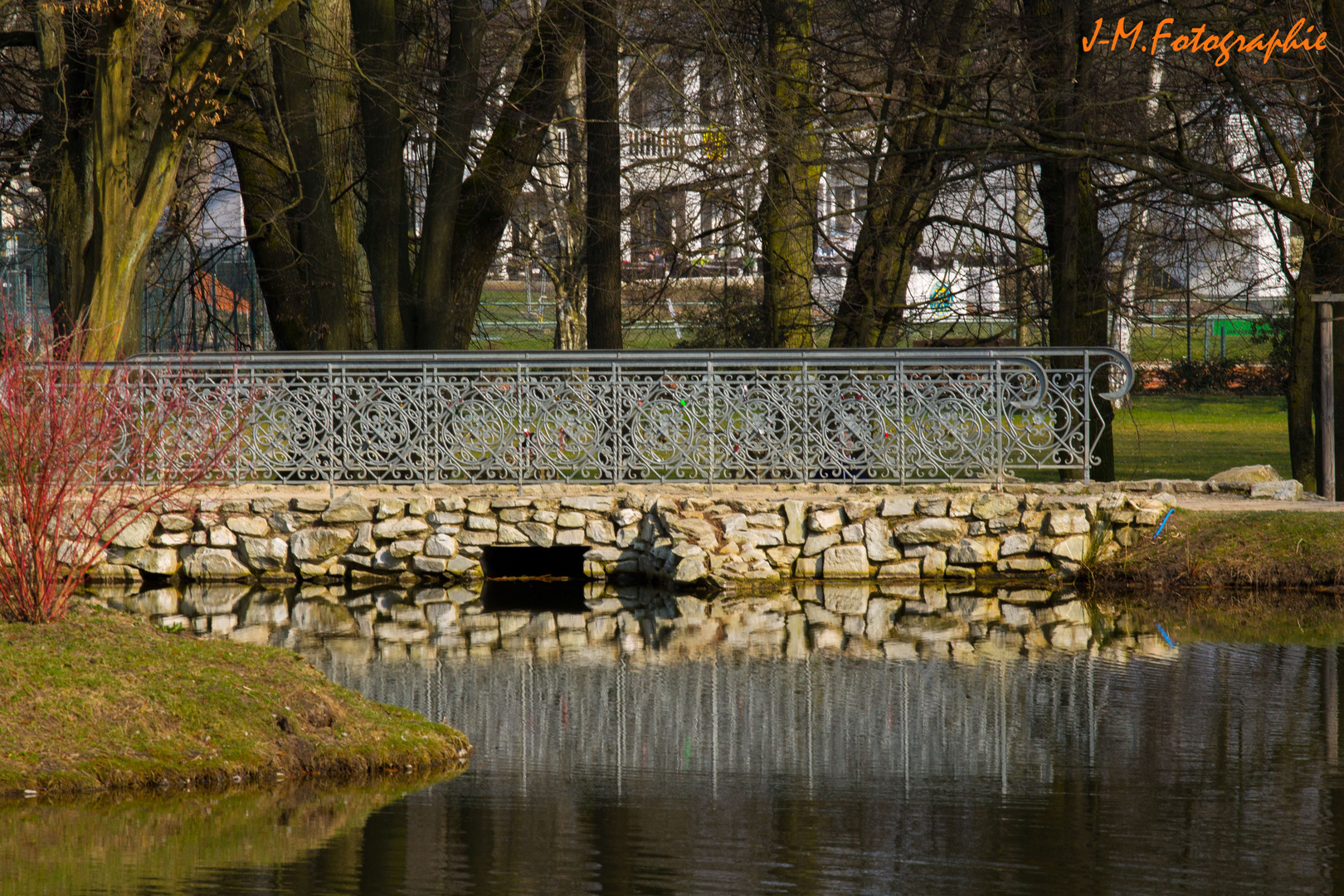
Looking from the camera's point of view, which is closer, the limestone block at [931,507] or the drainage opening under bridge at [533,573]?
the drainage opening under bridge at [533,573]

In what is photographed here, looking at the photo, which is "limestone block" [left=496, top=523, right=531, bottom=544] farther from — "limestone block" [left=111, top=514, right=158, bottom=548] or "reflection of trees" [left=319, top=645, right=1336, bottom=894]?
"reflection of trees" [left=319, top=645, right=1336, bottom=894]

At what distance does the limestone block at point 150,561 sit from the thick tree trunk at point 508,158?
381cm

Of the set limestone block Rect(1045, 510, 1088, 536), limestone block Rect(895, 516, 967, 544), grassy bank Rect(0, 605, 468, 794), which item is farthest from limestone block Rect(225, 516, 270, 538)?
limestone block Rect(1045, 510, 1088, 536)

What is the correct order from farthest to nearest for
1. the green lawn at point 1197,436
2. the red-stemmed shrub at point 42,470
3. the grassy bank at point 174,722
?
the green lawn at point 1197,436 < the red-stemmed shrub at point 42,470 < the grassy bank at point 174,722

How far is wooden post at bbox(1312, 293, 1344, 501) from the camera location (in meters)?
11.8

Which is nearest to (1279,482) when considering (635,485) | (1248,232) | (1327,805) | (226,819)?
(1248,232)

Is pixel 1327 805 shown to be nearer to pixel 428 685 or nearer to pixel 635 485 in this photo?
pixel 428 685

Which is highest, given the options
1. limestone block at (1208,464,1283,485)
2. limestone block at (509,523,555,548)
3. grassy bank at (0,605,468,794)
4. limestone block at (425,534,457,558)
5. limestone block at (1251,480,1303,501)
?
limestone block at (1208,464,1283,485)

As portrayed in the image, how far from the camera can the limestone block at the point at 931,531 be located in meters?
11.4

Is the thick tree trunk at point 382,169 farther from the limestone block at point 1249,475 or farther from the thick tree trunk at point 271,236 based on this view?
the limestone block at point 1249,475

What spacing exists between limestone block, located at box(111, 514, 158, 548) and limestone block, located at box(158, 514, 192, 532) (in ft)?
0.22

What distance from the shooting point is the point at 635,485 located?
11.8 meters

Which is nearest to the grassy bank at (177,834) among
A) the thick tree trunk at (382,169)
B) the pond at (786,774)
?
the pond at (786,774)

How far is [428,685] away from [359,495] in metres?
4.08
